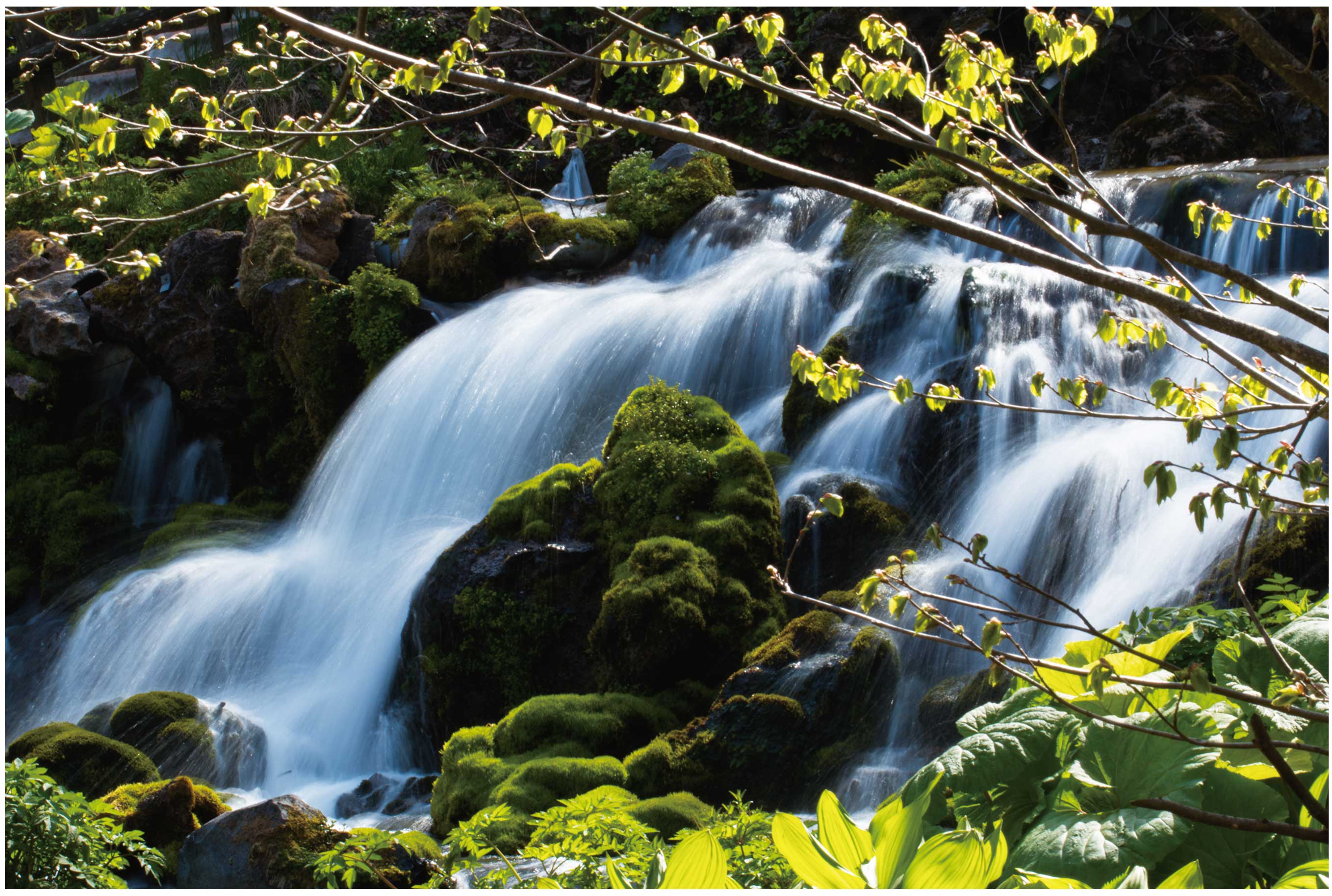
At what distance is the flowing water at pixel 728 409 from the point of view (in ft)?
23.0

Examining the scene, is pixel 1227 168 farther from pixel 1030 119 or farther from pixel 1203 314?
pixel 1203 314

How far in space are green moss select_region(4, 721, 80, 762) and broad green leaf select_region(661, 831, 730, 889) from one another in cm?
667

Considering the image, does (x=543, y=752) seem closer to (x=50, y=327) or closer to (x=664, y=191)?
(x=664, y=191)

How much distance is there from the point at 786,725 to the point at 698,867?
13.4 feet

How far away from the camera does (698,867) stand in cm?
190

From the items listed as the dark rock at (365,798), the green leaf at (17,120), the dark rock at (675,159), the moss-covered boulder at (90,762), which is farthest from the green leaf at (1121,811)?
the dark rock at (675,159)

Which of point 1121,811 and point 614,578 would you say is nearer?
point 1121,811

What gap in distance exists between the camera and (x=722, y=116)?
17.7 meters

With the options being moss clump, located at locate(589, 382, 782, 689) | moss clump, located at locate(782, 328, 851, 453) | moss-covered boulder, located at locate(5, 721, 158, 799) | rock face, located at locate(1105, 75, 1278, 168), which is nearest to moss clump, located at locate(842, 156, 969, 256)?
moss clump, located at locate(782, 328, 851, 453)

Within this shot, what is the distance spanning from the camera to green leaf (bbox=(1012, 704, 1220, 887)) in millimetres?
2176

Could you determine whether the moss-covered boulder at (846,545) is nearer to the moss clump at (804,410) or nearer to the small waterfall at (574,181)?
the moss clump at (804,410)

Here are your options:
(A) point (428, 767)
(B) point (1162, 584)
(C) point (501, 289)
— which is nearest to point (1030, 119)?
(C) point (501, 289)

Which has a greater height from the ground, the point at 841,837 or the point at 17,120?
the point at 17,120

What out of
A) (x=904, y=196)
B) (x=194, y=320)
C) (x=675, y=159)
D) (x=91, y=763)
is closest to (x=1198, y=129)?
(x=904, y=196)
